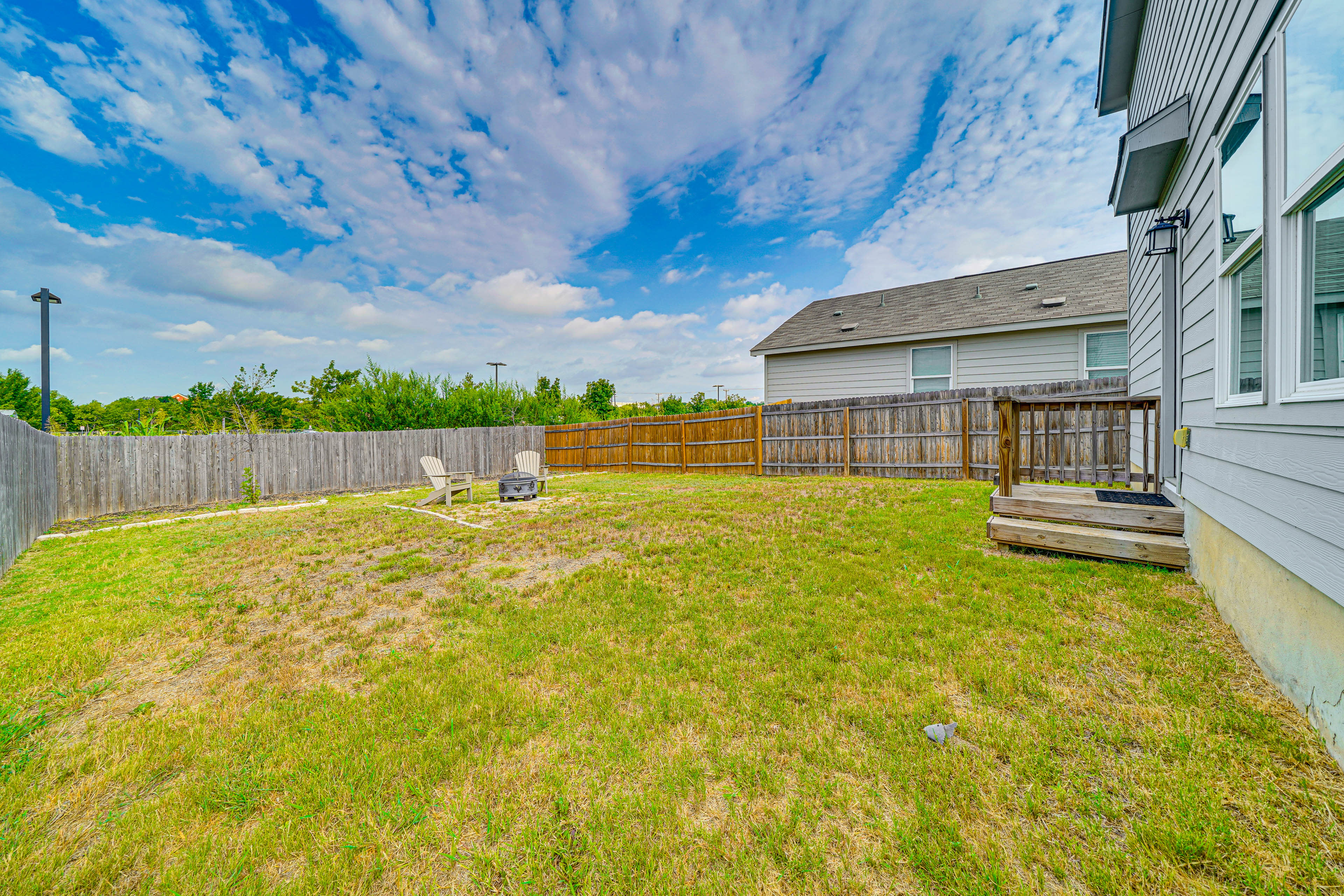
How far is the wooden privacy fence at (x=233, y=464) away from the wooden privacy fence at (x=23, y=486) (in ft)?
1.44

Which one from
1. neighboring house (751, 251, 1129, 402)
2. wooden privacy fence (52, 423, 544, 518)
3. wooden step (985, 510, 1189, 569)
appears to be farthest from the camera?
neighboring house (751, 251, 1129, 402)

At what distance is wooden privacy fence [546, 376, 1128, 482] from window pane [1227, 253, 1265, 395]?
225 cm

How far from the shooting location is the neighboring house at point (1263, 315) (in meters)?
1.71

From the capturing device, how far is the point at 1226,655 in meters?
2.29

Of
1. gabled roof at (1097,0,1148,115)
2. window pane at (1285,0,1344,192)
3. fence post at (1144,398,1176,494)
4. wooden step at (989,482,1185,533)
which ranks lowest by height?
wooden step at (989,482,1185,533)

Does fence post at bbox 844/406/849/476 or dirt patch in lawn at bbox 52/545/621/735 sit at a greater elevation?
fence post at bbox 844/406/849/476

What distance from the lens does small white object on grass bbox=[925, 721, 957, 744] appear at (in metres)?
1.89

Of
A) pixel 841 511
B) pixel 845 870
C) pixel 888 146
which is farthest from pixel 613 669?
pixel 888 146

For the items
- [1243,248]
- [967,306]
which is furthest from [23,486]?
[967,306]

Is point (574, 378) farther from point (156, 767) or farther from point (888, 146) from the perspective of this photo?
point (156, 767)

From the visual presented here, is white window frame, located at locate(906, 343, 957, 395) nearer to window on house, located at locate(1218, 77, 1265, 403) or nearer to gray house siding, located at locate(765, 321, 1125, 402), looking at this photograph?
gray house siding, located at locate(765, 321, 1125, 402)

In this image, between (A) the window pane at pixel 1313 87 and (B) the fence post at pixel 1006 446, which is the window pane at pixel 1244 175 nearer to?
(A) the window pane at pixel 1313 87

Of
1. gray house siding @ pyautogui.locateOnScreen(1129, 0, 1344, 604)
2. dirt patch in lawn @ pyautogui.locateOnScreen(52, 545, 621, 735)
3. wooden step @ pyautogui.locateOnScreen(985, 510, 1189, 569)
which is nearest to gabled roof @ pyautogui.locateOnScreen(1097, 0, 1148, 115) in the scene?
gray house siding @ pyautogui.locateOnScreen(1129, 0, 1344, 604)

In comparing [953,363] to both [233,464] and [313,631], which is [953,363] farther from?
[233,464]
